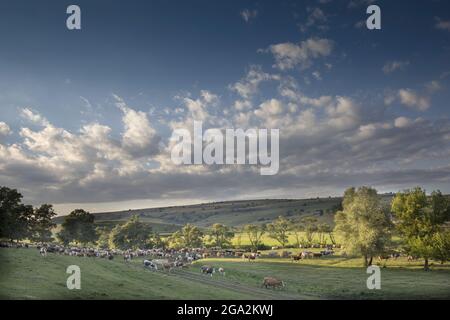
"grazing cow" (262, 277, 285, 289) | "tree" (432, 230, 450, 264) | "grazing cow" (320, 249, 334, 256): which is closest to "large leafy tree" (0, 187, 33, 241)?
"grazing cow" (262, 277, 285, 289)

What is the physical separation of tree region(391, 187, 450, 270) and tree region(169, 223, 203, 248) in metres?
43.7

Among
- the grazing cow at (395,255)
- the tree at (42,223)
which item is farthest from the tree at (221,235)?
the grazing cow at (395,255)

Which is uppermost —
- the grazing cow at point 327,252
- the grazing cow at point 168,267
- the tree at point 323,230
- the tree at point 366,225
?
the tree at point 366,225

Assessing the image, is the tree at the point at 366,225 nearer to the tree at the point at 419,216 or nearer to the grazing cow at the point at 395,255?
the tree at the point at 419,216

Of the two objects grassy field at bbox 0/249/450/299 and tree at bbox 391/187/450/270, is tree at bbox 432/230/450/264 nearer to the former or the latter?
tree at bbox 391/187/450/270

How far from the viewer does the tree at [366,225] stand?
65812 millimetres

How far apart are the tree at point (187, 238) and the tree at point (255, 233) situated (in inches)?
482

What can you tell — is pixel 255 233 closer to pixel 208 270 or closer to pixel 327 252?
pixel 327 252

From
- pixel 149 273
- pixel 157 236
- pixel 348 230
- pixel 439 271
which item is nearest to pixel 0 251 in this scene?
pixel 149 273

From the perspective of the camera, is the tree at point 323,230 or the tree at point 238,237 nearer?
the tree at point 238,237

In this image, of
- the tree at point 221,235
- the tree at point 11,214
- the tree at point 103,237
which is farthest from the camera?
the tree at point 221,235

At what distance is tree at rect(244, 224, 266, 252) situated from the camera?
94.2m

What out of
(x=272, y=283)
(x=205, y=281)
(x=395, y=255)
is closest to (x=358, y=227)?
(x=395, y=255)

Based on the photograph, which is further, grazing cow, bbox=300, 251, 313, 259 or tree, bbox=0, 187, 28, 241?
grazing cow, bbox=300, 251, 313, 259
